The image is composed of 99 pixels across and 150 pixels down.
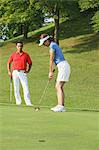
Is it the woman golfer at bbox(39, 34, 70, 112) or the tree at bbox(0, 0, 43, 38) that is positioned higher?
the tree at bbox(0, 0, 43, 38)

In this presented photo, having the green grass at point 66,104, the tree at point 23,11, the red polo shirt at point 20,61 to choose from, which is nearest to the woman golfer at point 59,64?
the green grass at point 66,104

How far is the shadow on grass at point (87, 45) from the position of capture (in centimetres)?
4642

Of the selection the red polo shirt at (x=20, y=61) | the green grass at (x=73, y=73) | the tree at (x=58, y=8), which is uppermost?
the tree at (x=58, y=8)

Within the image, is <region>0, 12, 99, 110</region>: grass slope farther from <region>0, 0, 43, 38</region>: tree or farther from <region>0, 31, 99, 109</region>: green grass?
<region>0, 0, 43, 38</region>: tree

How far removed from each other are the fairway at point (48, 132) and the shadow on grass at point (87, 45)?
3706 centimetres

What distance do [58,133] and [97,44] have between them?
134 ft

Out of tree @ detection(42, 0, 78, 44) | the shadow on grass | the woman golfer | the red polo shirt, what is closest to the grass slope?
the shadow on grass

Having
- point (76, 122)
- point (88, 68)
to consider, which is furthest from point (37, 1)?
point (76, 122)

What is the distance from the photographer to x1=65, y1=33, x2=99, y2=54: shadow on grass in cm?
4642

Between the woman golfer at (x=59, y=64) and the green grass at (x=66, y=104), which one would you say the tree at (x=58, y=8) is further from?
the woman golfer at (x=59, y=64)

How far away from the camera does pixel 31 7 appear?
4822cm

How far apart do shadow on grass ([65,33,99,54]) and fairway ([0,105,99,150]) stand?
37.1 m

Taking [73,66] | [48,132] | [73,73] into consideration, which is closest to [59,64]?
[48,132]

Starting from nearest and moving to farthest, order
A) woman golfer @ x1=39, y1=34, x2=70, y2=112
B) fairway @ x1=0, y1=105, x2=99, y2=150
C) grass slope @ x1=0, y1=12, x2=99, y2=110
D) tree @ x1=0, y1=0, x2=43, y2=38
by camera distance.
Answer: fairway @ x1=0, y1=105, x2=99, y2=150, woman golfer @ x1=39, y1=34, x2=70, y2=112, grass slope @ x1=0, y1=12, x2=99, y2=110, tree @ x1=0, y1=0, x2=43, y2=38
